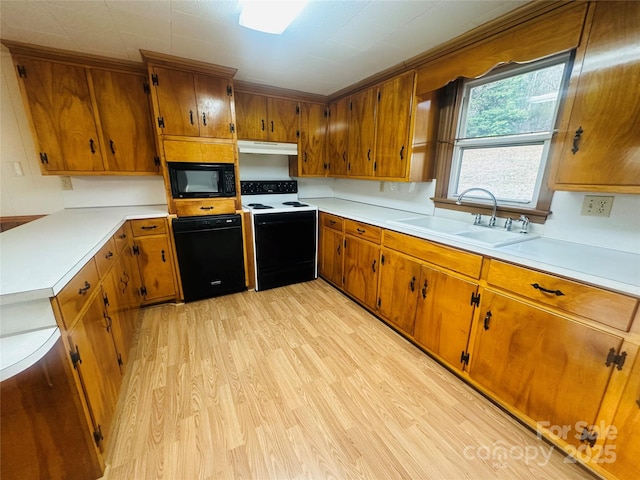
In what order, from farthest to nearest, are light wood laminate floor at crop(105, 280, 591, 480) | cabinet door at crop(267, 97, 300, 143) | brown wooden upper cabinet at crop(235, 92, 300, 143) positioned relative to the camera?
cabinet door at crop(267, 97, 300, 143)
brown wooden upper cabinet at crop(235, 92, 300, 143)
light wood laminate floor at crop(105, 280, 591, 480)

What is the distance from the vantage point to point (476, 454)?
130cm

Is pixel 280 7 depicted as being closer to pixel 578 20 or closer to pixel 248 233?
pixel 578 20

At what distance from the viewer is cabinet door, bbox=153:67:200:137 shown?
2.25m

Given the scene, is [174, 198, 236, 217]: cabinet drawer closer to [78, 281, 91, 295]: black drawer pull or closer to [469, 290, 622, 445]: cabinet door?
[78, 281, 91, 295]: black drawer pull

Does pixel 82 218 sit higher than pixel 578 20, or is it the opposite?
pixel 578 20

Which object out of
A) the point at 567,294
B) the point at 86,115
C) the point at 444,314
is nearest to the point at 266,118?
the point at 86,115

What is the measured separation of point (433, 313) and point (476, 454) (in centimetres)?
78

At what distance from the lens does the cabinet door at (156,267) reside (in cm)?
243

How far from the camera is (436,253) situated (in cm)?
177

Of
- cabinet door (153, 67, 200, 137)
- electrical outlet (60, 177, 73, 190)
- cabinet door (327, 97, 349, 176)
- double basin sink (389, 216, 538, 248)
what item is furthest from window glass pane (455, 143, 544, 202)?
electrical outlet (60, 177, 73, 190)

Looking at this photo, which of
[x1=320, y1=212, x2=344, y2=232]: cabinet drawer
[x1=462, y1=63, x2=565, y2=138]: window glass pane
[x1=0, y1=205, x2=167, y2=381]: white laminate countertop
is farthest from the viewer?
[x1=320, y1=212, x2=344, y2=232]: cabinet drawer

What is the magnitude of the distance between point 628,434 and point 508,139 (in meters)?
1.74

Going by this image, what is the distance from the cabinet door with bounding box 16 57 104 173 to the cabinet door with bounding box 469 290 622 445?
3.43 m

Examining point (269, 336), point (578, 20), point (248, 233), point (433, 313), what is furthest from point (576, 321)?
point (248, 233)
